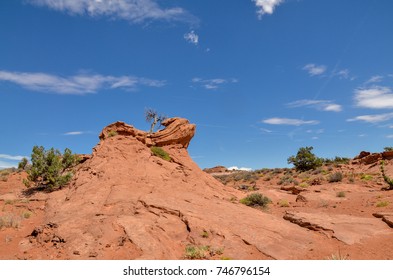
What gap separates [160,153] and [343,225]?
1100cm

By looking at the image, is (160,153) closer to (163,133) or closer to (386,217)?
(163,133)

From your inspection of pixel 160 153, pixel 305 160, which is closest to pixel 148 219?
pixel 160 153

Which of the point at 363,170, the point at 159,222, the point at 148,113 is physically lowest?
the point at 159,222

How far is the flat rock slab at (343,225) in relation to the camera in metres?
10.8

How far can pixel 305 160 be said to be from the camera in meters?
44.9

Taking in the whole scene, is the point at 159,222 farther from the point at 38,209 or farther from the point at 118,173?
the point at 38,209

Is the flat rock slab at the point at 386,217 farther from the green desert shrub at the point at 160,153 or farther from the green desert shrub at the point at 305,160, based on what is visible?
the green desert shrub at the point at 305,160

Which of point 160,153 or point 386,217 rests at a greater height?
point 160,153

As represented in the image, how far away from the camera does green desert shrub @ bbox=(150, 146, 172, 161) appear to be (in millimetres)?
19109

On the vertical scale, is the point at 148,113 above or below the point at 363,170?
above

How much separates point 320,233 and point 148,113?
23.5 m

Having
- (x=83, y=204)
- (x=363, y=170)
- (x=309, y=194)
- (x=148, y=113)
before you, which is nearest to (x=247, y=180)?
(x=363, y=170)

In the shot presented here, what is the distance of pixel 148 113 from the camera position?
104 feet

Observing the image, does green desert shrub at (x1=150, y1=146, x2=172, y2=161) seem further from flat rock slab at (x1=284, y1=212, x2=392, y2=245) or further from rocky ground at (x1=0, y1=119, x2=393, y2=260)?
flat rock slab at (x1=284, y1=212, x2=392, y2=245)
